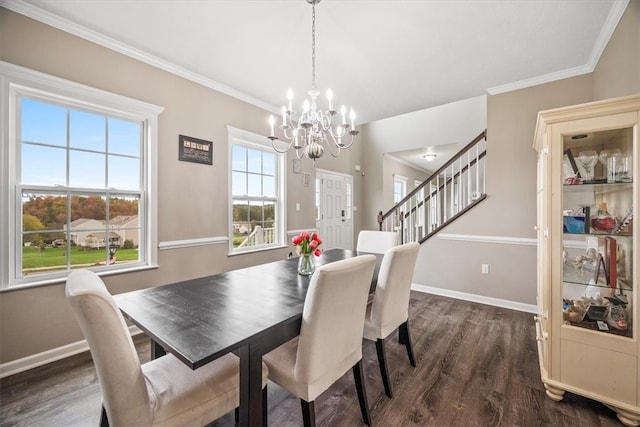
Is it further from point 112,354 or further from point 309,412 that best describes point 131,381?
point 309,412

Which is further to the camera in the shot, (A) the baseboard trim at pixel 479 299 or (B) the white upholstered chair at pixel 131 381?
(A) the baseboard trim at pixel 479 299

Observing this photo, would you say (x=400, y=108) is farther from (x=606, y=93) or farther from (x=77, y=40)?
(x=77, y=40)

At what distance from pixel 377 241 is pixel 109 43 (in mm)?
3164

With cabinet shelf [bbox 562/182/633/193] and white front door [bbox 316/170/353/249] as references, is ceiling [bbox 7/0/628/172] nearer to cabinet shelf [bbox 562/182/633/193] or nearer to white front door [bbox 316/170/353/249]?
cabinet shelf [bbox 562/182/633/193]

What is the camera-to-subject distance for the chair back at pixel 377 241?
2.93m

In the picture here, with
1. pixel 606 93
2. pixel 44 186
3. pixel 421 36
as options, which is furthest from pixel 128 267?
pixel 606 93

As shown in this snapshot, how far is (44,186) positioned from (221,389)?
7.13 feet

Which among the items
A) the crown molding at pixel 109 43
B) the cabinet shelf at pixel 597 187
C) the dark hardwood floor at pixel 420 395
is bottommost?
the dark hardwood floor at pixel 420 395

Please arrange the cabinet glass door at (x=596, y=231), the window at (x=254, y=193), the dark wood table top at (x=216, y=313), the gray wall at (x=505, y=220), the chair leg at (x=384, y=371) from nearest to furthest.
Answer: the dark wood table top at (x=216, y=313), the cabinet glass door at (x=596, y=231), the chair leg at (x=384, y=371), the gray wall at (x=505, y=220), the window at (x=254, y=193)

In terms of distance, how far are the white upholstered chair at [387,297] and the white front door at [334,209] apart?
2876 mm

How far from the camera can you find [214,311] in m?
1.33

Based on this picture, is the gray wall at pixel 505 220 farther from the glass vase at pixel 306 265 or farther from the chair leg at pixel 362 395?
the chair leg at pixel 362 395

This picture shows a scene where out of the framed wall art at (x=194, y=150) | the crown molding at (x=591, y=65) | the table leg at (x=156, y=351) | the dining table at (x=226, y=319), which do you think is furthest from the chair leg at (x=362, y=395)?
the crown molding at (x=591, y=65)

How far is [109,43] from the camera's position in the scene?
2.32 metres
